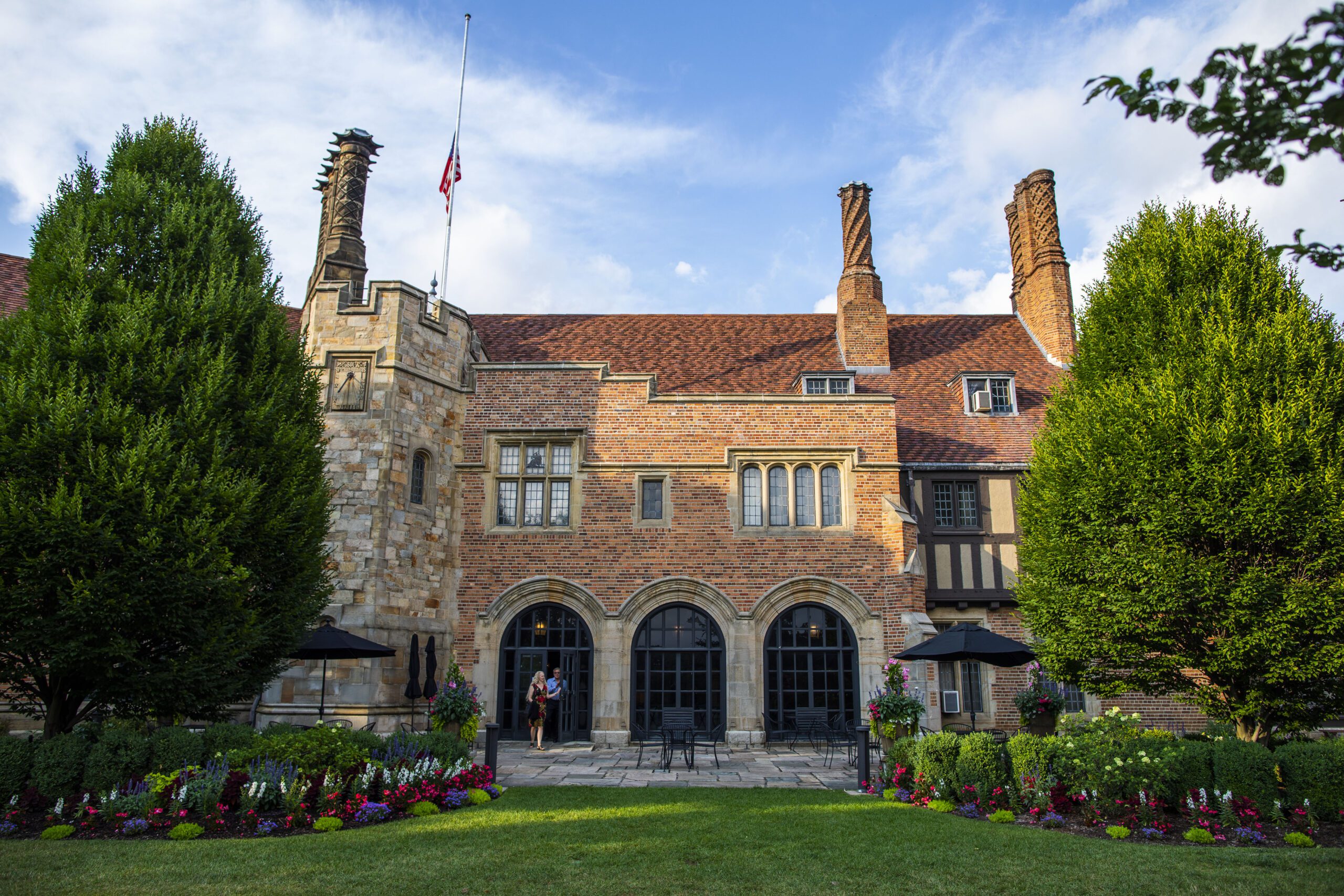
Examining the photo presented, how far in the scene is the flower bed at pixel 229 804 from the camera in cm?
873

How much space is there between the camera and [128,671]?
1016 centimetres

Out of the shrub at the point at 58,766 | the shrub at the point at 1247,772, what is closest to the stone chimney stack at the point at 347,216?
the shrub at the point at 58,766

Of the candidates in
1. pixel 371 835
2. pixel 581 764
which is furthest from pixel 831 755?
pixel 371 835

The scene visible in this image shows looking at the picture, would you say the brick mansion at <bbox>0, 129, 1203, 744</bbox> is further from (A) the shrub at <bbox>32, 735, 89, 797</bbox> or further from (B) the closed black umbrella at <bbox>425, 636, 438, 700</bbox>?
(A) the shrub at <bbox>32, 735, 89, 797</bbox>

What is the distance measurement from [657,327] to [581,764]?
13.6 m

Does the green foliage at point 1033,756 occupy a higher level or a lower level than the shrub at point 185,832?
higher

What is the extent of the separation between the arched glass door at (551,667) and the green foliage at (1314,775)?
39.3ft

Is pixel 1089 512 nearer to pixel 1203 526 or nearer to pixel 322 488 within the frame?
pixel 1203 526

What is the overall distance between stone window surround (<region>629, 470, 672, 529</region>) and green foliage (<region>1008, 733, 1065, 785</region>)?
9.38 metres

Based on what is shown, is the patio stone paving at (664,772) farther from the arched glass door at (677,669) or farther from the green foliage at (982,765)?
the green foliage at (982,765)

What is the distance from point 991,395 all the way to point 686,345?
8.02m

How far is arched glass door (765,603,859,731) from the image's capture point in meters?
17.8

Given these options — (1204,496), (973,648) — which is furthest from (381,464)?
(1204,496)

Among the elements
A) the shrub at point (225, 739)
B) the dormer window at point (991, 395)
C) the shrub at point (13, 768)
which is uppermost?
the dormer window at point (991, 395)
